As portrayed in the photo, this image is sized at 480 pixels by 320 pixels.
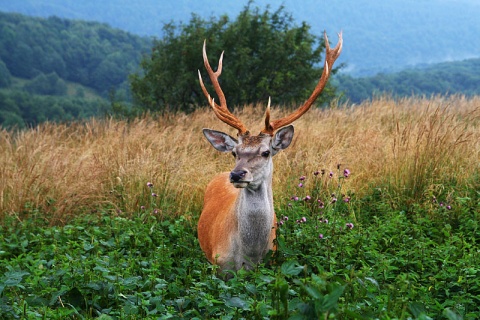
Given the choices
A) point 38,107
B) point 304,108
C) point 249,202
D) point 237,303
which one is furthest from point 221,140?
point 38,107

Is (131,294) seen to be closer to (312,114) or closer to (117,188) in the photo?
(117,188)

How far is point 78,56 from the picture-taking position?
111875 millimetres

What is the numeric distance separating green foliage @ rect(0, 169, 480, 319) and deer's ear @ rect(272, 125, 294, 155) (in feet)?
2.14

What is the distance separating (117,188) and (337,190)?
2.31 m

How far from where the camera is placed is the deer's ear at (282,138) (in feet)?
14.6

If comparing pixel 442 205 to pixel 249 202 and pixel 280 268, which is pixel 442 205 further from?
pixel 280 268

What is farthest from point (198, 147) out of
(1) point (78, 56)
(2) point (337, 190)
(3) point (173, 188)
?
(1) point (78, 56)

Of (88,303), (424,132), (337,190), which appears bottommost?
(88,303)

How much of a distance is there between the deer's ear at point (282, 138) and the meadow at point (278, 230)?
54 cm

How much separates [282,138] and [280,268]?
5.56ft

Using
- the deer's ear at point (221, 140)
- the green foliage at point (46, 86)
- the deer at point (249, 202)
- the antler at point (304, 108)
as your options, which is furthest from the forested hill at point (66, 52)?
the deer at point (249, 202)

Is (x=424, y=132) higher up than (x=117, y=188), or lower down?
higher up

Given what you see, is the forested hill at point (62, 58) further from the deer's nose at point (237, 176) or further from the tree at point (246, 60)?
the deer's nose at point (237, 176)

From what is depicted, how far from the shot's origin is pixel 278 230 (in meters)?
4.50
